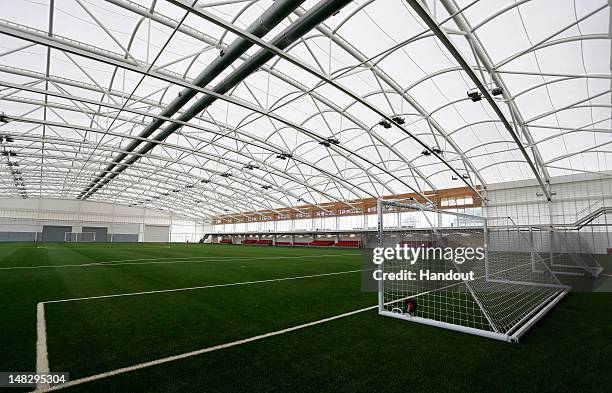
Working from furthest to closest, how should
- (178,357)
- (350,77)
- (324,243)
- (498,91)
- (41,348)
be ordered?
(324,243), (350,77), (498,91), (41,348), (178,357)

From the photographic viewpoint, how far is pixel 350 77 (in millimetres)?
17516

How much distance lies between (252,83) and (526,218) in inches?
1253

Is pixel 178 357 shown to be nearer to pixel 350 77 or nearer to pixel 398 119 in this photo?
pixel 350 77

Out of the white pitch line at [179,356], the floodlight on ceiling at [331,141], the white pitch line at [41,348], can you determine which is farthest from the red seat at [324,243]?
the white pitch line at [41,348]

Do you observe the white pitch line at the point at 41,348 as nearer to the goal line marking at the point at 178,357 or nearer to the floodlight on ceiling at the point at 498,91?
the goal line marking at the point at 178,357

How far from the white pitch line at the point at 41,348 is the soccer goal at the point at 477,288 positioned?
506cm

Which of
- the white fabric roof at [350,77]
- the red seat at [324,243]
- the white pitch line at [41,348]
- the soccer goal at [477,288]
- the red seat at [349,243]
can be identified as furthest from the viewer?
the red seat at [324,243]

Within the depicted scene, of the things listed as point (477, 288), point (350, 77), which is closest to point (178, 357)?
point (477, 288)

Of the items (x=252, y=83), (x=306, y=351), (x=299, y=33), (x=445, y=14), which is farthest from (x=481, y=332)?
(x=252, y=83)

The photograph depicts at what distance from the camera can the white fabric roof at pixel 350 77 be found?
12648mm

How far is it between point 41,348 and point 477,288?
9820 mm

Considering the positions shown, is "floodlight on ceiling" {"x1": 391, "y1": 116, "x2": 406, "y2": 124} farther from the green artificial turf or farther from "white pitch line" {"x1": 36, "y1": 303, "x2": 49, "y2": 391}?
"white pitch line" {"x1": 36, "y1": 303, "x2": 49, "y2": 391}

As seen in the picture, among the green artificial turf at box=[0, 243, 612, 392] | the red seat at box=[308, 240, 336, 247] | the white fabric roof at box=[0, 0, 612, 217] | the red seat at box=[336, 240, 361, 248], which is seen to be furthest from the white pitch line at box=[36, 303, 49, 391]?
the red seat at box=[308, 240, 336, 247]

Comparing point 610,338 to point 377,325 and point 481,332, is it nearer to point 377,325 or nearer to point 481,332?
point 481,332
